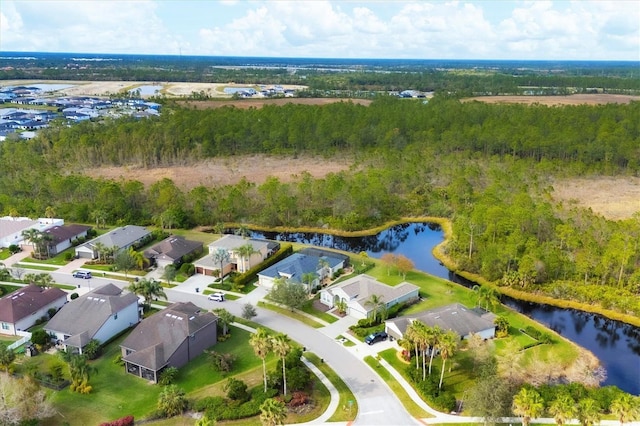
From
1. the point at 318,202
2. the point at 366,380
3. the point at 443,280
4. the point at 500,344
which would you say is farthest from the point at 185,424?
the point at 318,202

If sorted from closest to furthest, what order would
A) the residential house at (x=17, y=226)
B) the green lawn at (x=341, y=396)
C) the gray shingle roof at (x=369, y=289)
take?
1. the green lawn at (x=341, y=396)
2. the gray shingle roof at (x=369, y=289)
3. the residential house at (x=17, y=226)

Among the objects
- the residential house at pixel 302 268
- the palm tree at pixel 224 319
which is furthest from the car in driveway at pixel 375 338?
the palm tree at pixel 224 319

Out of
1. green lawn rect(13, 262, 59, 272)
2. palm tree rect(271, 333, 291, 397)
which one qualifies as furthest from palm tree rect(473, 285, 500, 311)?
green lawn rect(13, 262, 59, 272)

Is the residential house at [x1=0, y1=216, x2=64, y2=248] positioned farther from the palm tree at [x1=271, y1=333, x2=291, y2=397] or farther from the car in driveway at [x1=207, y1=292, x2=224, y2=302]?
the palm tree at [x1=271, y1=333, x2=291, y2=397]

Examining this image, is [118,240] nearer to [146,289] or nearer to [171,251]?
[171,251]

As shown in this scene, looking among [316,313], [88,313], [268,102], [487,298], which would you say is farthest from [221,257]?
[268,102]

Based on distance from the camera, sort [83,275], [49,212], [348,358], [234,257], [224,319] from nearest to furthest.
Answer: [348,358], [224,319], [83,275], [234,257], [49,212]

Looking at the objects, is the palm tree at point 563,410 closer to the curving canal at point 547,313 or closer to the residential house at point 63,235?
the curving canal at point 547,313
